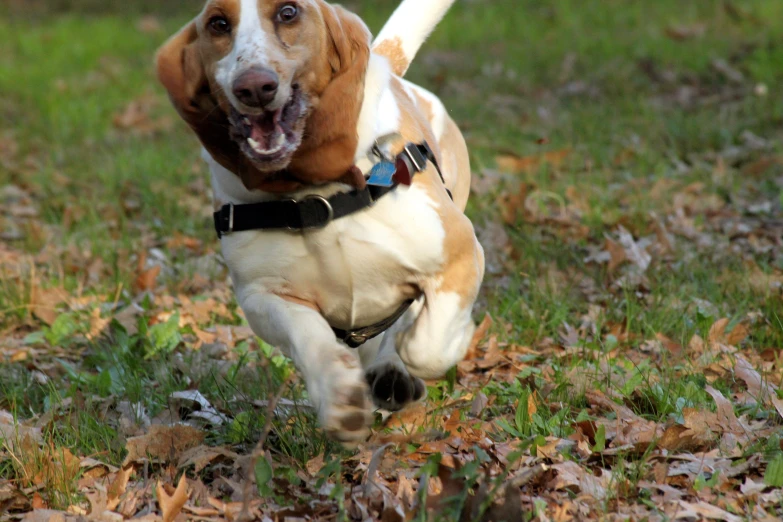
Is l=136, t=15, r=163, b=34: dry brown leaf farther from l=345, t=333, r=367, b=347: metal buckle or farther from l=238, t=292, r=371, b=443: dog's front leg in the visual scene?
l=238, t=292, r=371, b=443: dog's front leg

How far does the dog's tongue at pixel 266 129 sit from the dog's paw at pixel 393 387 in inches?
32.9

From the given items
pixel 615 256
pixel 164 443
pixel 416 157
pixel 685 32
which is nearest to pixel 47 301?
pixel 164 443

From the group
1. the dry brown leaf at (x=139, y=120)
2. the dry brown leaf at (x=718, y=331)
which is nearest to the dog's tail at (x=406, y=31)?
the dry brown leaf at (x=718, y=331)

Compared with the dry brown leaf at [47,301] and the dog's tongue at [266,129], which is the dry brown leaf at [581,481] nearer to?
the dog's tongue at [266,129]

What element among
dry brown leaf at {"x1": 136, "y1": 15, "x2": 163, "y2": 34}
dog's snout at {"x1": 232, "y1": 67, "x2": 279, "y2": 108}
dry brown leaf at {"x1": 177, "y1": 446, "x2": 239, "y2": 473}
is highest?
dog's snout at {"x1": 232, "y1": 67, "x2": 279, "y2": 108}

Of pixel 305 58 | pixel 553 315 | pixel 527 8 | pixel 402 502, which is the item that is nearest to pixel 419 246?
pixel 305 58

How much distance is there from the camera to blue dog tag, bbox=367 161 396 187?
3.03m

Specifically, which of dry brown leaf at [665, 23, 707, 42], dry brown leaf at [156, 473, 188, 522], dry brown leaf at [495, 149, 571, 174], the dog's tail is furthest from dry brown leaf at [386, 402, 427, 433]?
dry brown leaf at [665, 23, 707, 42]

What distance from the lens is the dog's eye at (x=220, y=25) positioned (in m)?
2.92

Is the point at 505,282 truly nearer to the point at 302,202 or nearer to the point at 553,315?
the point at 553,315

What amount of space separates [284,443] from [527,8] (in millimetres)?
9150

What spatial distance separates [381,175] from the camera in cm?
304

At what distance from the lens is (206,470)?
3.03m

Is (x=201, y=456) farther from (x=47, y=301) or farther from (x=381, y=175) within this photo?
(x=47, y=301)
